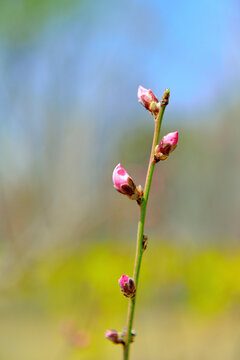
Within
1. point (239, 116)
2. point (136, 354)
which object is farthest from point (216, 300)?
point (239, 116)

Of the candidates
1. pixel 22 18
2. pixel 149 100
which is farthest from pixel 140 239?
pixel 22 18

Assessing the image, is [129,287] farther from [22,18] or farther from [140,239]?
[22,18]

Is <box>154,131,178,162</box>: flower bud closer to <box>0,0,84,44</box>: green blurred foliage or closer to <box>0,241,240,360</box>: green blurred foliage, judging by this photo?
<box>0,241,240,360</box>: green blurred foliage

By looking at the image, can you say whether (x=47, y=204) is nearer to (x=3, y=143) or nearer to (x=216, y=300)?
(x=3, y=143)

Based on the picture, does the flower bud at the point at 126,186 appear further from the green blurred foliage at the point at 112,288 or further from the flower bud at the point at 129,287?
the green blurred foliage at the point at 112,288

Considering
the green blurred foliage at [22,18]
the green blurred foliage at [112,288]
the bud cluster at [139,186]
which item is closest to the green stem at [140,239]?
the bud cluster at [139,186]

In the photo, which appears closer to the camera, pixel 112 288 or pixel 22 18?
pixel 112 288
